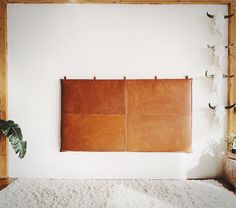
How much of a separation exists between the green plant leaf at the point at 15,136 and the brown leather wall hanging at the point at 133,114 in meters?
0.80

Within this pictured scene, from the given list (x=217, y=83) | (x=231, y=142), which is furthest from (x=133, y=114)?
(x=231, y=142)

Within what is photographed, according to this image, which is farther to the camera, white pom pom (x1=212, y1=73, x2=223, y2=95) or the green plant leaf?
white pom pom (x1=212, y1=73, x2=223, y2=95)

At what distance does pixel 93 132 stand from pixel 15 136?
1.12 metres

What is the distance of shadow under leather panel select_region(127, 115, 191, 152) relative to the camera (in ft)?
13.0

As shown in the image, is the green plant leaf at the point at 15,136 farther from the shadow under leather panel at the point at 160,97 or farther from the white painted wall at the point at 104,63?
the shadow under leather panel at the point at 160,97

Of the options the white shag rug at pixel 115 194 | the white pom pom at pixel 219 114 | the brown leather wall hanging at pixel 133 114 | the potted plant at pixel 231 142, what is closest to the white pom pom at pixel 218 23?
the brown leather wall hanging at pixel 133 114

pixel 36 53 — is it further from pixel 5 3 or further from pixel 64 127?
pixel 64 127


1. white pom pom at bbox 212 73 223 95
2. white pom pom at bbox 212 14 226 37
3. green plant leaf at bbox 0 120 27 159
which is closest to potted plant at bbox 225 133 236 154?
white pom pom at bbox 212 73 223 95

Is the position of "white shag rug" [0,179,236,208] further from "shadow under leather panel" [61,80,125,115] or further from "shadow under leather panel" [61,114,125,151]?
"shadow under leather panel" [61,80,125,115]

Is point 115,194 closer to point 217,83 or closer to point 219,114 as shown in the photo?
point 219,114

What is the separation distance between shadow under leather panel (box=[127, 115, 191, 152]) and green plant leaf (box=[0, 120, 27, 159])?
155 cm

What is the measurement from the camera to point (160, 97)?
3959 mm

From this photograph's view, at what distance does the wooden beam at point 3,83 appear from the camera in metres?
4.04

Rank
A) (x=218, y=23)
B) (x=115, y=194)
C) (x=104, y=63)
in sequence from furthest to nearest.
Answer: (x=104, y=63) < (x=218, y=23) < (x=115, y=194)
